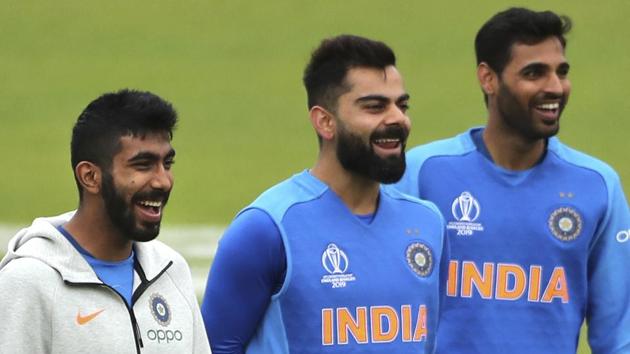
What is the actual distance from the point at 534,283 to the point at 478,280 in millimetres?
200

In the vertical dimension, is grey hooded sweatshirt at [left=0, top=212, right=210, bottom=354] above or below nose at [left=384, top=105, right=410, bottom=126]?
below

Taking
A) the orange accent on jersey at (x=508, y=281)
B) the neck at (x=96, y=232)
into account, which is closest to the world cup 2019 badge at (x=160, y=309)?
the neck at (x=96, y=232)

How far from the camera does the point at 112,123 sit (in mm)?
5918

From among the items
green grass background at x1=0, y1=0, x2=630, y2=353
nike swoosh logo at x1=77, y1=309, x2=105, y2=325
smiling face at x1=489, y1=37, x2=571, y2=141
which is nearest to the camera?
nike swoosh logo at x1=77, y1=309, x2=105, y2=325

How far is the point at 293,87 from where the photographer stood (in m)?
18.8

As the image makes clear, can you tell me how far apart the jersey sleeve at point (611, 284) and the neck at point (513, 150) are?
A: 1.06ft

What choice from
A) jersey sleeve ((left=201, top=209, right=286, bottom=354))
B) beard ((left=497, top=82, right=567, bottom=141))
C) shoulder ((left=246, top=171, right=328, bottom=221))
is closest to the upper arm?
jersey sleeve ((left=201, top=209, right=286, bottom=354))

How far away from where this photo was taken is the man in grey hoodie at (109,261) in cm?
559

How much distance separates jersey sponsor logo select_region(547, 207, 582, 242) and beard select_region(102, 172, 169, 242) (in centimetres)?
187

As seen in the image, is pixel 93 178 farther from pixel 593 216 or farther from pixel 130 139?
pixel 593 216

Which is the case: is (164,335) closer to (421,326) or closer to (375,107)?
(421,326)

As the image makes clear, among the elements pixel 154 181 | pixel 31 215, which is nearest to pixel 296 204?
pixel 154 181

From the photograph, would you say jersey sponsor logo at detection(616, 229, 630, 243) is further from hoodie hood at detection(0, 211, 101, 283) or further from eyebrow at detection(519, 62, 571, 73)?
hoodie hood at detection(0, 211, 101, 283)

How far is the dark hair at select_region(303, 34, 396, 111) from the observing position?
6629 mm
